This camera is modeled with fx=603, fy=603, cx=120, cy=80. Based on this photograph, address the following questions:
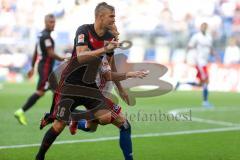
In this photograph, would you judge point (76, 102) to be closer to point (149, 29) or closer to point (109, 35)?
point (109, 35)

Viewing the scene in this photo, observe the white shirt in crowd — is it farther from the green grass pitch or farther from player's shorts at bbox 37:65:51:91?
player's shorts at bbox 37:65:51:91

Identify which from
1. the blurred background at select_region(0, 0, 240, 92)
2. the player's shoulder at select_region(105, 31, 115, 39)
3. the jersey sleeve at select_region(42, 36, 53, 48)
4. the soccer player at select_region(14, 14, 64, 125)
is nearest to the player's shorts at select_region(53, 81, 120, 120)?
the player's shoulder at select_region(105, 31, 115, 39)

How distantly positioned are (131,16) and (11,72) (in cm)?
678

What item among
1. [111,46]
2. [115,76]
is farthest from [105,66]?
[111,46]

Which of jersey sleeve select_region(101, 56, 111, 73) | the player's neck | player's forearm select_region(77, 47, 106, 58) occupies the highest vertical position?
the player's neck

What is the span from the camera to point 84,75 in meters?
7.41

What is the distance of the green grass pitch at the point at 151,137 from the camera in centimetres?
878

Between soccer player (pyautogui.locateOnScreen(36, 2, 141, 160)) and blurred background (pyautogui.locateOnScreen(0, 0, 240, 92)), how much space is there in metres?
16.1

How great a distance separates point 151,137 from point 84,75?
143 inches

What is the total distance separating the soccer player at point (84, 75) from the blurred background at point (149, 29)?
Answer: 16117 millimetres

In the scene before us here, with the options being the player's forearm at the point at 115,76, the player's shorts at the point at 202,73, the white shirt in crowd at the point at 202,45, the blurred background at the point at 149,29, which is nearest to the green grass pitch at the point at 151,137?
the player's forearm at the point at 115,76

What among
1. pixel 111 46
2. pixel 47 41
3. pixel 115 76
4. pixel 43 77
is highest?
pixel 111 46

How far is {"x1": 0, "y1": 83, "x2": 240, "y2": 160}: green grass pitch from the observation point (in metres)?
8.78

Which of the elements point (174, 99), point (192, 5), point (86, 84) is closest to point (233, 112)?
point (174, 99)
